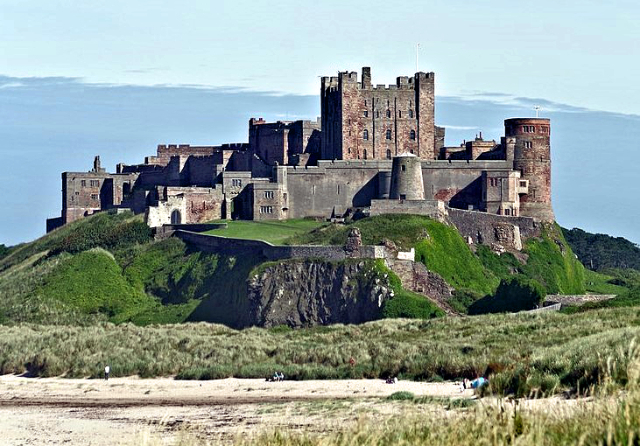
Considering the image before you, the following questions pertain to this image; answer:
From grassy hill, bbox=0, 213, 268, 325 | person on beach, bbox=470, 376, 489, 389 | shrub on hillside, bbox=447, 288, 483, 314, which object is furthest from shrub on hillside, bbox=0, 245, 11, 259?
person on beach, bbox=470, 376, 489, 389

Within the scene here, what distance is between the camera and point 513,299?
62.5 m

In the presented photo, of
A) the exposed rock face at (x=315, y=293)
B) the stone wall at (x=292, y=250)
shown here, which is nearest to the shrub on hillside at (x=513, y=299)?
the exposed rock face at (x=315, y=293)

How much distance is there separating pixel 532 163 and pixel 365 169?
9.21 m

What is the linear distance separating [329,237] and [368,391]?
26279 mm

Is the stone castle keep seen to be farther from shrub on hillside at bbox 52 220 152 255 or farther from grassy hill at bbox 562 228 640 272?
grassy hill at bbox 562 228 640 272

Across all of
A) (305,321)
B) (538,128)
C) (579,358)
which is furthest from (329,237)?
(579,358)

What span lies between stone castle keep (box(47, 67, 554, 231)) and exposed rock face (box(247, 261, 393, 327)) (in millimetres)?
9049

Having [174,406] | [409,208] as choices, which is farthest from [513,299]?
[174,406]

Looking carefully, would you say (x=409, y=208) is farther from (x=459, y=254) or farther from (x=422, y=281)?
(x=422, y=281)

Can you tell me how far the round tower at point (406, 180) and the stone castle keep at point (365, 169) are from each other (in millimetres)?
54

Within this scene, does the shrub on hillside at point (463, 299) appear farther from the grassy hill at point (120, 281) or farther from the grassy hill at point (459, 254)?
the grassy hill at point (120, 281)

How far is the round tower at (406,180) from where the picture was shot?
75.7 m

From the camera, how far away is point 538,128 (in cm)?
7831

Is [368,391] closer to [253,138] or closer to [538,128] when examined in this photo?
[538,128]
